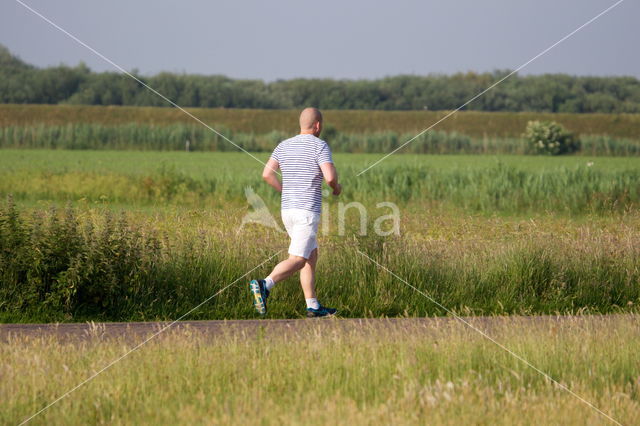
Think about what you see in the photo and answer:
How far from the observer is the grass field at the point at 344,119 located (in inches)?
3391

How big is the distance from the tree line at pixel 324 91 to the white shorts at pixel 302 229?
97.0 metres

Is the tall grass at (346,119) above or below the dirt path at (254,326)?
above

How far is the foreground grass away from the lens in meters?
5.56

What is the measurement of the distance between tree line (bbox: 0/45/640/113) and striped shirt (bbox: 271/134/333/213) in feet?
318

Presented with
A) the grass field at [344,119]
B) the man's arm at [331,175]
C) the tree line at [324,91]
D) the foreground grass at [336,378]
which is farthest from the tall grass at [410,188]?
the tree line at [324,91]

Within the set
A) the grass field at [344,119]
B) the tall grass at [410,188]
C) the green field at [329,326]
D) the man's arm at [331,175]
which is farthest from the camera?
the grass field at [344,119]

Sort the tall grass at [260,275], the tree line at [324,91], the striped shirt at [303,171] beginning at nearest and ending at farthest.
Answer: the striped shirt at [303,171] < the tall grass at [260,275] < the tree line at [324,91]

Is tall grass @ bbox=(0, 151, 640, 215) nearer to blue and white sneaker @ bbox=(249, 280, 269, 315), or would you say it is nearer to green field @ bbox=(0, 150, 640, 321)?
green field @ bbox=(0, 150, 640, 321)

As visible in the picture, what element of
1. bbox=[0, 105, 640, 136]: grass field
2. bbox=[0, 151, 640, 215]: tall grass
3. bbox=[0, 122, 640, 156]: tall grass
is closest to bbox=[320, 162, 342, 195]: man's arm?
bbox=[0, 151, 640, 215]: tall grass

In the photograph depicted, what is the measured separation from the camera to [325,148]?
8.97 meters

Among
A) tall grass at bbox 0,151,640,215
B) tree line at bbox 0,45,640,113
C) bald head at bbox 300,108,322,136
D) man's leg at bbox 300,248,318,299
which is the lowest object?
tall grass at bbox 0,151,640,215

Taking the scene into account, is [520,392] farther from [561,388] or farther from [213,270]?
[213,270]

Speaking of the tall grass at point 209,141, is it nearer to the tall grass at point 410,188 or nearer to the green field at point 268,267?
the tall grass at point 410,188

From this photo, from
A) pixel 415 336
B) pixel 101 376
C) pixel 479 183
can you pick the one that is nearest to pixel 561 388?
pixel 415 336
